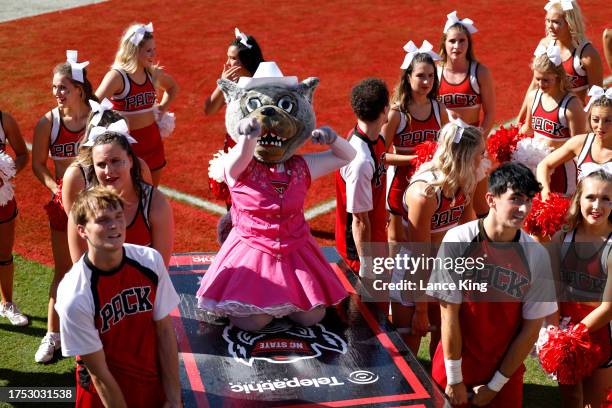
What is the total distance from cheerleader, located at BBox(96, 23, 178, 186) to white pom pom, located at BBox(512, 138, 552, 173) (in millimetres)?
2962

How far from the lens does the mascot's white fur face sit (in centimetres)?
456

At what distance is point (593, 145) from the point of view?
5.46 meters

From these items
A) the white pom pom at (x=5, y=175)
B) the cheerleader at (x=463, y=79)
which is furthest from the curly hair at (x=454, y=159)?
the white pom pom at (x=5, y=175)

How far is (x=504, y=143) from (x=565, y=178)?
1.88ft

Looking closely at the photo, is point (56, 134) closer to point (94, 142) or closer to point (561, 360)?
point (94, 142)

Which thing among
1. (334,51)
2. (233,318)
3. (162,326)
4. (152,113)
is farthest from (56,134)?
(334,51)

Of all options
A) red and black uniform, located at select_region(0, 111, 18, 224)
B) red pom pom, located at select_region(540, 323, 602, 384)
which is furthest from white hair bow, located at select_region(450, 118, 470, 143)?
red and black uniform, located at select_region(0, 111, 18, 224)

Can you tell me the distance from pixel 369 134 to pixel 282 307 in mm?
1385

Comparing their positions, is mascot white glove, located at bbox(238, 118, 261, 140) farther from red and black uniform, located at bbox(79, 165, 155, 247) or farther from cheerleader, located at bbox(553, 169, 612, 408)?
cheerleader, located at bbox(553, 169, 612, 408)

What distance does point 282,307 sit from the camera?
177 inches

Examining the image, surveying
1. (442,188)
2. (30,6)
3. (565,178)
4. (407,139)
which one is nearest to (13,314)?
(407,139)

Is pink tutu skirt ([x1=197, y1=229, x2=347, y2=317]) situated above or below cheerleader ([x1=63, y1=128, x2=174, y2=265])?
below

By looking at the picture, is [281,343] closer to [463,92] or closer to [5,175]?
[5,175]

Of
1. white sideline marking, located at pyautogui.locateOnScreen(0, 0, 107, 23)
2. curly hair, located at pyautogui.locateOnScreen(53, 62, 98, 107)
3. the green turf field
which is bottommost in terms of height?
the green turf field
